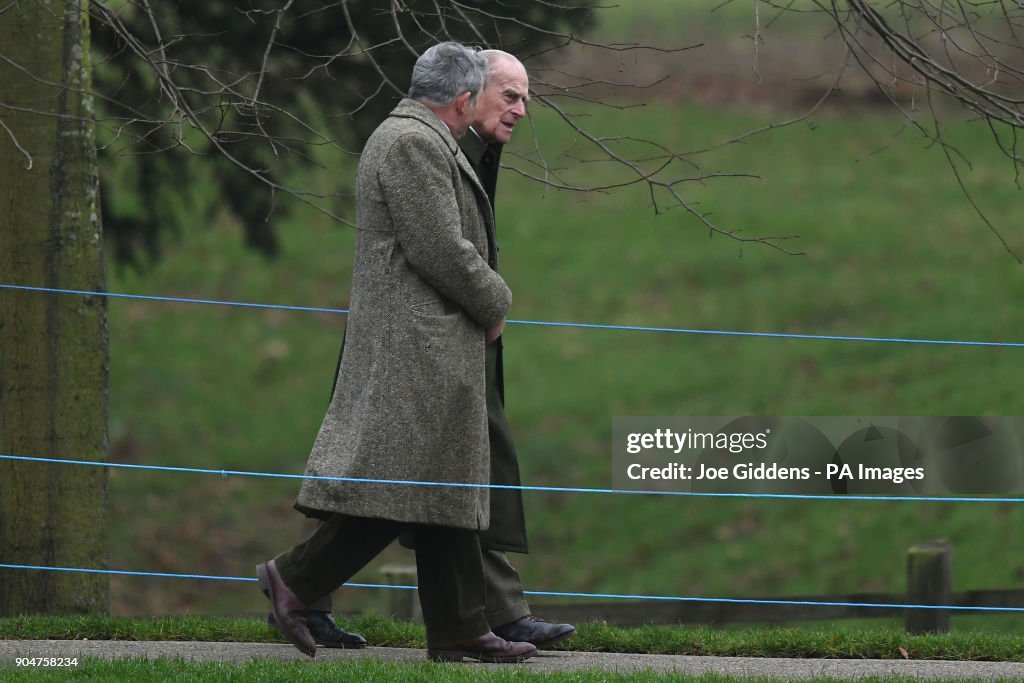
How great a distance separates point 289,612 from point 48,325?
1.83 meters

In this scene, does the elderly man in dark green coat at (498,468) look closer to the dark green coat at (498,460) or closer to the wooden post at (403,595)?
the dark green coat at (498,460)

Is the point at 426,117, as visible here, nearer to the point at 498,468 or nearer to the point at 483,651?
the point at 498,468

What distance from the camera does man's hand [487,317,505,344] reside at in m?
5.33

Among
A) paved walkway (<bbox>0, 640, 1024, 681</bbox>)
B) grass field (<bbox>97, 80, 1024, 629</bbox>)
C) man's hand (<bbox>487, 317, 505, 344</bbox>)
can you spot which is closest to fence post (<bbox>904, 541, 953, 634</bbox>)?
paved walkway (<bbox>0, 640, 1024, 681</bbox>)

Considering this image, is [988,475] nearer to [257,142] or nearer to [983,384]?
[257,142]

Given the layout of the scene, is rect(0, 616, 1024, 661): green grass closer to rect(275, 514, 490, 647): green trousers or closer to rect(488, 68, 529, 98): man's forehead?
rect(275, 514, 490, 647): green trousers

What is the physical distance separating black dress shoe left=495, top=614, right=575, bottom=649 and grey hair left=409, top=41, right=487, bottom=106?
1.92 m

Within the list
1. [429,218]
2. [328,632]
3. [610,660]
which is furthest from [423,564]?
[429,218]

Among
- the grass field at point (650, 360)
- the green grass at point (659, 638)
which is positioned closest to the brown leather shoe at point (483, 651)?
the green grass at point (659, 638)

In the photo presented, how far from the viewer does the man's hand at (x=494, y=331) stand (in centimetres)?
533

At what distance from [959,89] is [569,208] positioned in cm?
1817

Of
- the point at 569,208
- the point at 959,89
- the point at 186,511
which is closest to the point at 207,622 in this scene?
the point at 959,89

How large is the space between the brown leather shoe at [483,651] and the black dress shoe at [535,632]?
0.21m

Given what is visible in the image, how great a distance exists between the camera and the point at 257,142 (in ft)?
32.6
